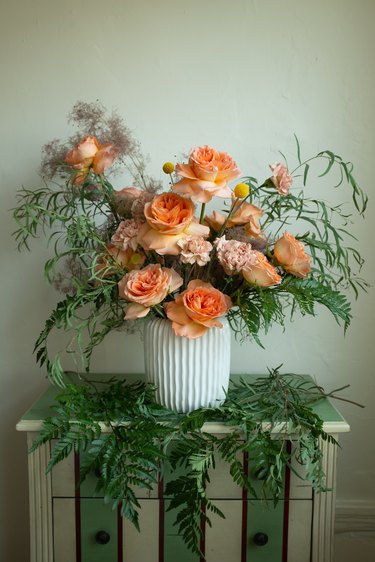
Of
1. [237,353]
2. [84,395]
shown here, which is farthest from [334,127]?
[84,395]

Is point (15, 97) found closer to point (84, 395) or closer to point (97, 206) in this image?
point (97, 206)

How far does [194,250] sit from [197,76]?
2.14 feet

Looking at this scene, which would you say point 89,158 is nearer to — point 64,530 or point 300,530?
point 64,530

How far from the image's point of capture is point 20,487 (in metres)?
1.87

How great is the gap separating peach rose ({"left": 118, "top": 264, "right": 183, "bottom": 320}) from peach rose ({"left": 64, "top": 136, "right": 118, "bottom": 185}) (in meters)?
0.25

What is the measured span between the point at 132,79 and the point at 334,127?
56cm

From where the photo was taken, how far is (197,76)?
1712 mm

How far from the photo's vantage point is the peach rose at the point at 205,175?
1264 millimetres

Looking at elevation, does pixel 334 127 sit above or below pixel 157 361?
above

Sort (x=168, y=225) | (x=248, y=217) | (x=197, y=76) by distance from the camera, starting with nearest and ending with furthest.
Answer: (x=168, y=225), (x=248, y=217), (x=197, y=76)

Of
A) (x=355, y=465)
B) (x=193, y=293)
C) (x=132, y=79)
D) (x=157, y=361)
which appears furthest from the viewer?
(x=355, y=465)

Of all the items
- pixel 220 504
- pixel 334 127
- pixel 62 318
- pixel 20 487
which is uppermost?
pixel 334 127

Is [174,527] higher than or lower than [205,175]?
lower

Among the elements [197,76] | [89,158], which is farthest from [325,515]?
[197,76]
